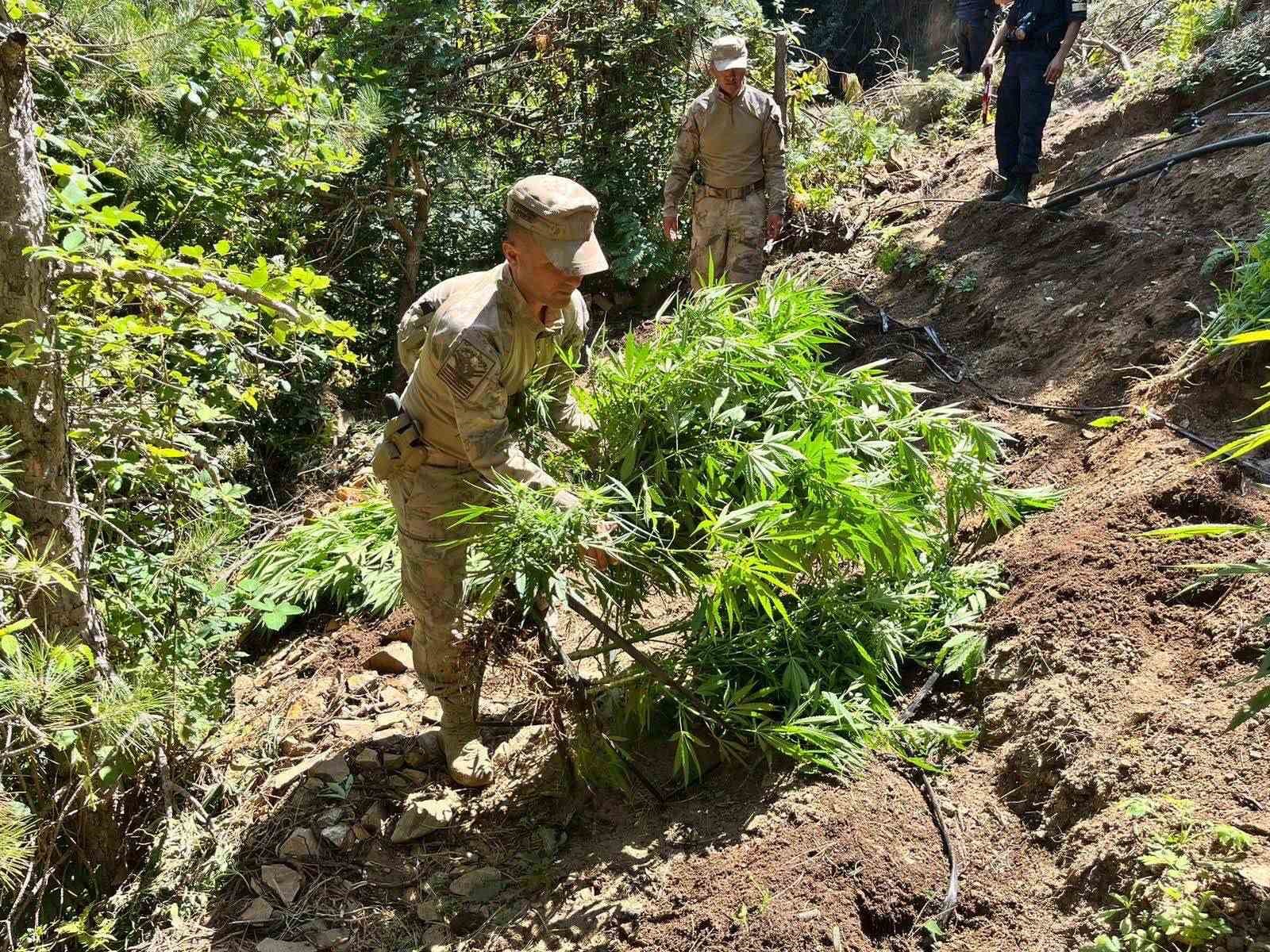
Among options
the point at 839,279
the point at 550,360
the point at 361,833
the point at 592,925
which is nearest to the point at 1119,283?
the point at 839,279

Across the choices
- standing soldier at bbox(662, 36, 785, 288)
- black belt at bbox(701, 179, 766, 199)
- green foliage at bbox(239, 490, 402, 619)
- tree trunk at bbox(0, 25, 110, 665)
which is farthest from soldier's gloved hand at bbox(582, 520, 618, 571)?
black belt at bbox(701, 179, 766, 199)

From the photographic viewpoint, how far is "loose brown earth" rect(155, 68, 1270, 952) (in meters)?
2.44

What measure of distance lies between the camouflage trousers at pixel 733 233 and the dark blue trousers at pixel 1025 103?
1.86 meters

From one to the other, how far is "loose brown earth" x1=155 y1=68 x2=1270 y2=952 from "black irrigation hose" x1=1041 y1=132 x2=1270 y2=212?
2.54 feet

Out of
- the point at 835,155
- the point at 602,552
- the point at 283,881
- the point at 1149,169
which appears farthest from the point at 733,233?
the point at 283,881

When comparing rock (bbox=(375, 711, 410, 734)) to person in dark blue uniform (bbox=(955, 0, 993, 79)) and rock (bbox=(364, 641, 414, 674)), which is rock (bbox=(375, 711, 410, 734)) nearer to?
rock (bbox=(364, 641, 414, 674))

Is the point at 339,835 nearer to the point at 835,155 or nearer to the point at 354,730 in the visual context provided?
the point at 354,730

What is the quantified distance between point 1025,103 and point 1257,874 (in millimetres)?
5575

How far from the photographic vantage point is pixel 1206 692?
8.29ft

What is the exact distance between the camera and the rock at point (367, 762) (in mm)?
3682

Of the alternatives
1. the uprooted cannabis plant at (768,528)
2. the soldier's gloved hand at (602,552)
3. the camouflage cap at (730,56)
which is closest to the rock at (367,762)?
the uprooted cannabis plant at (768,528)

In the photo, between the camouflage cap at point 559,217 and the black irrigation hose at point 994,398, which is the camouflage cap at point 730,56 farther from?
the camouflage cap at point 559,217

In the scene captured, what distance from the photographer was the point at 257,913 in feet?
10.4

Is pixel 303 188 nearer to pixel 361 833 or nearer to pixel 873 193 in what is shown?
pixel 361 833
